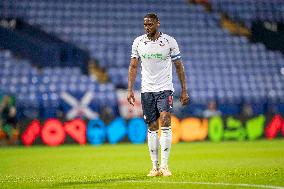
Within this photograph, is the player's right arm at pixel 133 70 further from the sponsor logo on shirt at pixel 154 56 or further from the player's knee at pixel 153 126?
the player's knee at pixel 153 126

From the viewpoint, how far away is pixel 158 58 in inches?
361

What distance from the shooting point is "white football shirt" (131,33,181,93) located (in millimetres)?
9164

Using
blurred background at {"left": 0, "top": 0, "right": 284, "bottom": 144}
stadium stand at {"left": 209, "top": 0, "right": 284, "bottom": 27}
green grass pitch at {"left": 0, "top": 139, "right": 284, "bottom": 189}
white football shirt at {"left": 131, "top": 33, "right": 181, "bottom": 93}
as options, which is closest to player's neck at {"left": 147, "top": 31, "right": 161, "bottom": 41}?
white football shirt at {"left": 131, "top": 33, "right": 181, "bottom": 93}

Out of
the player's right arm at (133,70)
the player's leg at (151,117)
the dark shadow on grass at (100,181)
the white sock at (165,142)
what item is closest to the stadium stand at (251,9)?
the player's right arm at (133,70)

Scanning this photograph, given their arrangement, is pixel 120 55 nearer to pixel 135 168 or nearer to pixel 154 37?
pixel 135 168

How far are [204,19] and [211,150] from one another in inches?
418

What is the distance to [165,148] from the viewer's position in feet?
29.9

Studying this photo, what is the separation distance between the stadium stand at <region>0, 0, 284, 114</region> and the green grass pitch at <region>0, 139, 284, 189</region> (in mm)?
5589

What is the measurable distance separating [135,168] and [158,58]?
7.23 ft

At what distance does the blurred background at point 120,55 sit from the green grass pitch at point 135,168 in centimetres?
335

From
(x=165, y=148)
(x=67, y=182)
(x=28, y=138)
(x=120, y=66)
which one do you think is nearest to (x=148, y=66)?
(x=165, y=148)

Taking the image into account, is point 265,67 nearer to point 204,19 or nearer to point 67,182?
point 204,19

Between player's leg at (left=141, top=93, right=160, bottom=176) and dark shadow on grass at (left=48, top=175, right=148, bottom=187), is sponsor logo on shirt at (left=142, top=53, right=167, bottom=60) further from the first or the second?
dark shadow on grass at (left=48, top=175, right=148, bottom=187)

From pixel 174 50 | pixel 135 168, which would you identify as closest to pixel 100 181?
pixel 174 50
